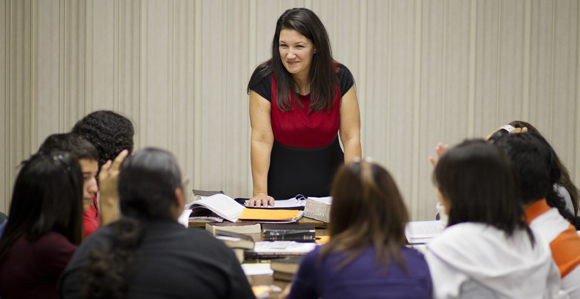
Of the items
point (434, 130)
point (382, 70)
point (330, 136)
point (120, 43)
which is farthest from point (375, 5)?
point (120, 43)

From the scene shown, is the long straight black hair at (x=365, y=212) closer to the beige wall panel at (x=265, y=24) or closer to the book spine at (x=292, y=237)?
the book spine at (x=292, y=237)

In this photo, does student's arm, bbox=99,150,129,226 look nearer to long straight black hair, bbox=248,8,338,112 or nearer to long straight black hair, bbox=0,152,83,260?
long straight black hair, bbox=0,152,83,260

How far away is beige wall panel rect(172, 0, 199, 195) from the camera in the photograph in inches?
156

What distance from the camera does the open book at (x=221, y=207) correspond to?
222 cm

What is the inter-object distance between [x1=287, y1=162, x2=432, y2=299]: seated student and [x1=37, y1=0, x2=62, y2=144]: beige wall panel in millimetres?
3290

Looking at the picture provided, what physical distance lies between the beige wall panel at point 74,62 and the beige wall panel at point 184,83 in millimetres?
691

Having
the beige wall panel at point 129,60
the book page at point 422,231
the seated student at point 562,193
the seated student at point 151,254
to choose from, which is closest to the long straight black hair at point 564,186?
the seated student at point 562,193

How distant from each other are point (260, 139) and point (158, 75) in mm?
1560

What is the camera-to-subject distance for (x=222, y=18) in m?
3.98

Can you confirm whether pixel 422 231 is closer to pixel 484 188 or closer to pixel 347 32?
pixel 484 188

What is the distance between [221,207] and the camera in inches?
89.7

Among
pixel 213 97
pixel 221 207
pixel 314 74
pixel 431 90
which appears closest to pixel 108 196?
pixel 221 207

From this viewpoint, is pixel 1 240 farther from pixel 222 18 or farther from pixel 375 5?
pixel 375 5

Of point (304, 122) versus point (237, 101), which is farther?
point (237, 101)
